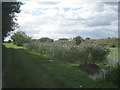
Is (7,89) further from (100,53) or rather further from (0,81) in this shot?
(100,53)

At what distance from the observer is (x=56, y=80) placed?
9.63m

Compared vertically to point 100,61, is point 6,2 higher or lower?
Result: higher

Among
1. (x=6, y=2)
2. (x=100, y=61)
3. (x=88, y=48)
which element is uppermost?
(x=6, y=2)

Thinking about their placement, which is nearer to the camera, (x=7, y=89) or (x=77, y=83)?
(x=7, y=89)

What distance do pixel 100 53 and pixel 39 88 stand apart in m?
12.6

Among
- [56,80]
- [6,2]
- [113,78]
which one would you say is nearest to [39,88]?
[56,80]

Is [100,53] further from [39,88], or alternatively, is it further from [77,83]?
[39,88]

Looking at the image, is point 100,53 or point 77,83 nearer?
point 77,83

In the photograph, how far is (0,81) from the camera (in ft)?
29.5

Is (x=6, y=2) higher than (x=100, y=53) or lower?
higher

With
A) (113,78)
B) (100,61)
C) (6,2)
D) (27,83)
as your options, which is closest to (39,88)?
(27,83)

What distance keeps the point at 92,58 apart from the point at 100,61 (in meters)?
1.09

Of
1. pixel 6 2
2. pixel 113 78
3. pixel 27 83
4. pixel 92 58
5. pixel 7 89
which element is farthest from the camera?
pixel 92 58

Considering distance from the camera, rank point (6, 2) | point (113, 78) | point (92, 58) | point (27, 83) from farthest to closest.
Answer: point (92, 58)
point (6, 2)
point (113, 78)
point (27, 83)
